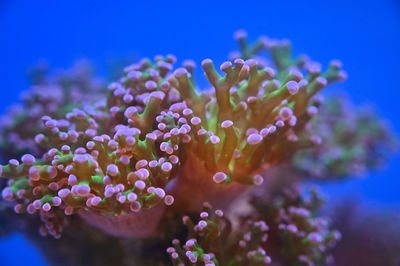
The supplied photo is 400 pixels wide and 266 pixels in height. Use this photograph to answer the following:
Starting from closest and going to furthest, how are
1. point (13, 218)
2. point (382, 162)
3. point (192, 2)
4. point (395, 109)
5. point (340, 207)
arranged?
point (13, 218), point (340, 207), point (382, 162), point (192, 2), point (395, 109)

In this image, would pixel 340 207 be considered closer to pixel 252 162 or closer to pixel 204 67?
pixel 252 162

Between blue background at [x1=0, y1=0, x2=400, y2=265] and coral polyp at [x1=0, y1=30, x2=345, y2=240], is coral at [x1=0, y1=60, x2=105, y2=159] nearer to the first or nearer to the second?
coral polyp at [x1=0, y1=30, x2=345, y2=240]

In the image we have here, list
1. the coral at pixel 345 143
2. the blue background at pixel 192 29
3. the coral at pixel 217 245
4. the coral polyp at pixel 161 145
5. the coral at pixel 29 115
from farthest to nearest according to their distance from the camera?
1. the blue background at pixel 192 29
2. the coral at pixel 345 143
3. the coral at pixel 29 115
4. the coral at pixel 217 245
5. the coral polyp at pixel 161 145

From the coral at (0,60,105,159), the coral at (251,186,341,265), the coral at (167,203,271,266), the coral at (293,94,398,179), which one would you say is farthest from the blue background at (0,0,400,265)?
the coral at (167,203,271,266)

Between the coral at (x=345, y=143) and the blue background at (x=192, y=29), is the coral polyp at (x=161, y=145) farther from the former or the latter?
the blue background at (x=192, y=29)

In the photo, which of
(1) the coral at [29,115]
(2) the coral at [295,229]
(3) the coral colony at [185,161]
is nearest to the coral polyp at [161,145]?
(3) the coral colony at [185,161]

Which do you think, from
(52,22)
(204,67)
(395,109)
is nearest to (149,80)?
(204,67)
